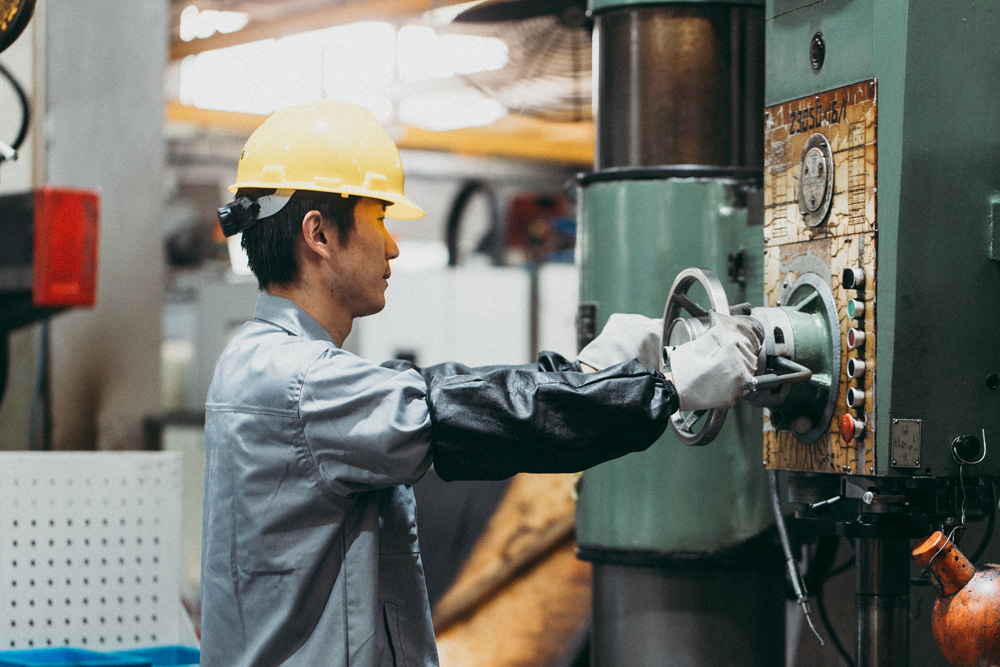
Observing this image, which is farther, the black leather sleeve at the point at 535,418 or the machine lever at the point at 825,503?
the machine lever at the point at 825,503

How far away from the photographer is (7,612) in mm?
2176

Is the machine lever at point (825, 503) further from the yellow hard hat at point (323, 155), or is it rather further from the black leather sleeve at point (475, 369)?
the yellow hard hat at point (323, 155)

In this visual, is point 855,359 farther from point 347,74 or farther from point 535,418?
point 347,74

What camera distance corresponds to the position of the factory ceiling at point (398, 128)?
4.71 meters

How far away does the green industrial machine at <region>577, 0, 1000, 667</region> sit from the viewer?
64.2 inches

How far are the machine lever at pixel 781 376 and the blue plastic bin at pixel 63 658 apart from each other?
1212mm

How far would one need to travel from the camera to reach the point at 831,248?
1.74 metres

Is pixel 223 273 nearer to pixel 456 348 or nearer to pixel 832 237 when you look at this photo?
pixel 456 348

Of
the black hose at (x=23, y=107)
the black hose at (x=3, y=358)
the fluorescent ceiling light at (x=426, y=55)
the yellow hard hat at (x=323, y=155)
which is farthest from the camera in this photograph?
the fluorescent ceiling light at (x=426, y=55)

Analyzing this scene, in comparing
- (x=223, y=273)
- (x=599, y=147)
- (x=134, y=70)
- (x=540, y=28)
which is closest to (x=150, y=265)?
(x=134, y=70)

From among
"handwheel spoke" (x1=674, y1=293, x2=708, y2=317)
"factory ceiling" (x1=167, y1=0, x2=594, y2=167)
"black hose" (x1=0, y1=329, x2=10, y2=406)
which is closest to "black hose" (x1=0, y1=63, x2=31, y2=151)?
"black hose" (x1=0, y1=329, x2=10, y2=406)

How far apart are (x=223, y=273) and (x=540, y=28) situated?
4.90 metres

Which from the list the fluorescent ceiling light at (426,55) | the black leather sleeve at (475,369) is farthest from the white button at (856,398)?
the fluorescent ceiling light at (426,55)

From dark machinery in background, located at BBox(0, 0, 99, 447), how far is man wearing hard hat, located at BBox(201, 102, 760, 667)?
4.75 ft
